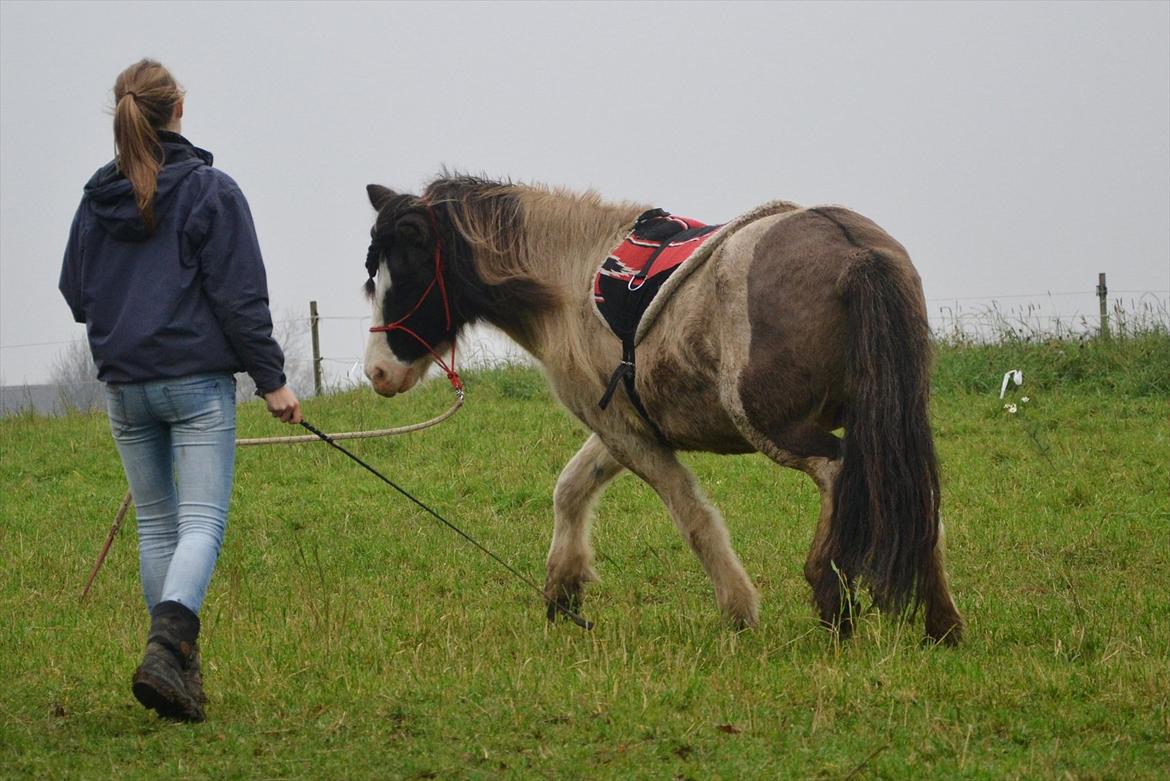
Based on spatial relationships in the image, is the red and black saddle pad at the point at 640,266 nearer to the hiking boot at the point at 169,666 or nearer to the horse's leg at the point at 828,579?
the horse's leg at the point at 828,579

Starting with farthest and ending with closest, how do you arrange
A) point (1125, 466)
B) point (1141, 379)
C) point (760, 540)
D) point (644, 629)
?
point (1141, 379) < point (1125, 466) < point (760, 540) < point (644, 629)

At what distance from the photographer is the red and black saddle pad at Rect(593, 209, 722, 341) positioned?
607 centimetres

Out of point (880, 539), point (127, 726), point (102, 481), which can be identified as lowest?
point (102, 481)

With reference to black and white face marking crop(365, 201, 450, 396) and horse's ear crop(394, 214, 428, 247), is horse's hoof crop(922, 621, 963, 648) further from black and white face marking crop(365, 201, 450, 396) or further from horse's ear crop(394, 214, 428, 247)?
horse's ear crop(394, 214, 428, 247)

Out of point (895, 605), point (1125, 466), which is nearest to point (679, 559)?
point (895, 605)

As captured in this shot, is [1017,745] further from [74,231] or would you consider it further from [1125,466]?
[1125,466]

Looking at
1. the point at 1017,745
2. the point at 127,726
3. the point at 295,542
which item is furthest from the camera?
the point at 295,542

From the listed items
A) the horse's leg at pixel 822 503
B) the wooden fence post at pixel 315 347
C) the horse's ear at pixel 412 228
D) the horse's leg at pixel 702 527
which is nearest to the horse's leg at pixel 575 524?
the horse's leg at pixel 702 527

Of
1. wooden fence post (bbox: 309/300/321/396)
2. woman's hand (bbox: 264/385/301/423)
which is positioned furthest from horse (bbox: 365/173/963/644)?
wooden fence post (bbox: 309/300/321/396)

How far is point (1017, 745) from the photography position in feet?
13.9

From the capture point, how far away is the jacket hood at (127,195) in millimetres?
4719

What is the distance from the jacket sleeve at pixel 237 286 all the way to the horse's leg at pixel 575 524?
2.68 metres

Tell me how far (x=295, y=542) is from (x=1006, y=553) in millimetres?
5062

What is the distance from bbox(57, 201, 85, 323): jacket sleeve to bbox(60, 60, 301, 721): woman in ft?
0.09
